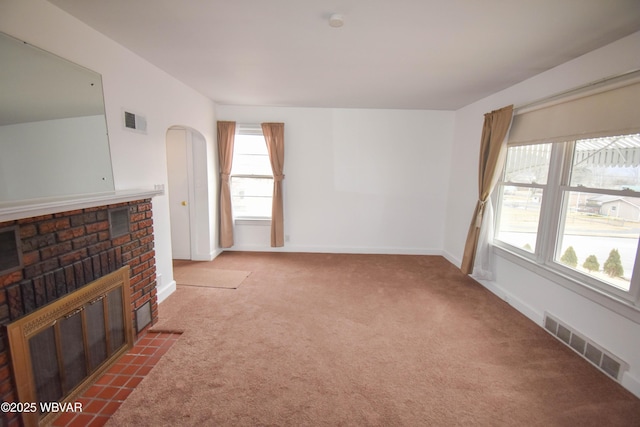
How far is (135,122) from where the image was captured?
2.43 metres

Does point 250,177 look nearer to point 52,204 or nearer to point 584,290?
point 52,204

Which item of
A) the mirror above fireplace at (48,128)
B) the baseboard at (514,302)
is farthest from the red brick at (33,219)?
the baseboard at (514,302)

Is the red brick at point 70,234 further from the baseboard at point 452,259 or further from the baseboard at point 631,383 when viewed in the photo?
the baseboard at point 452,259

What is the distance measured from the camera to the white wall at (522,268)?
193 centimetres

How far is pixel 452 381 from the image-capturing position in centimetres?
193

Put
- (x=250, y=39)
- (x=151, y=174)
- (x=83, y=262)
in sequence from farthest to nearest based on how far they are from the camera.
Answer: (x=151, y=174)
(x=250, y=39)
(x=83, y=262)

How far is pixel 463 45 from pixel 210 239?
4062mm

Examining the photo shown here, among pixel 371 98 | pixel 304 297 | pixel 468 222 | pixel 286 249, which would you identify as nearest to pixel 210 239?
pixel 286 249

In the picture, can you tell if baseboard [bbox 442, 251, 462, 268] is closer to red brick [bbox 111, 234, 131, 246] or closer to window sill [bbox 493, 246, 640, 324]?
window sill [bbox 493, 246, 640, 324]

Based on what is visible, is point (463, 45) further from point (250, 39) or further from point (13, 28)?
point (13, 28)

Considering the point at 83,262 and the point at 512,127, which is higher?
the point at 512,127

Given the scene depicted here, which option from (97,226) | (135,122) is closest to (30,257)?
(97,226)

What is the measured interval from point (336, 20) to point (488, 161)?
258 centimetres

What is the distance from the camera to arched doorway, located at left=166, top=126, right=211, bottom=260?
4047mm
